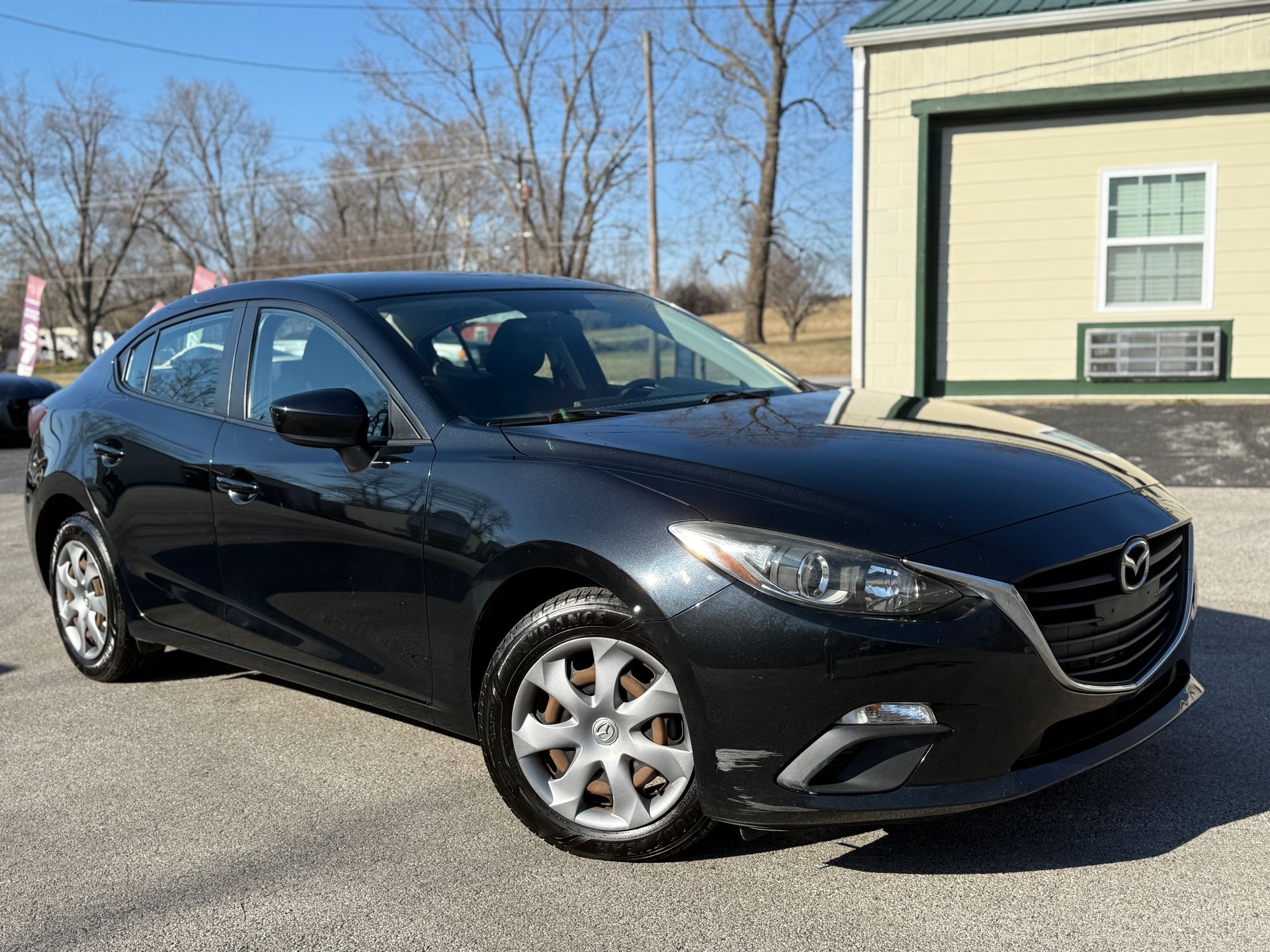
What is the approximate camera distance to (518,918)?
2920 millimetres

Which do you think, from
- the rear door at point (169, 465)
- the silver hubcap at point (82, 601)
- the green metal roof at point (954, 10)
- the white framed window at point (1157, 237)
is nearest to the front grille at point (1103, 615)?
the rear door at point (169, 465)

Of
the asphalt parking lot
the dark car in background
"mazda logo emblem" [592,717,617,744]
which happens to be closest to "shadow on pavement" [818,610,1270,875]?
the asphalt parking lot

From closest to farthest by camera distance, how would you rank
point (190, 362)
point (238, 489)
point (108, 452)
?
point (238, 489), point (190, 362), point (108, 452)

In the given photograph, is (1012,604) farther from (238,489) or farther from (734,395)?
(238,489)

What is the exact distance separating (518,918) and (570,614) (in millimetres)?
A: 748

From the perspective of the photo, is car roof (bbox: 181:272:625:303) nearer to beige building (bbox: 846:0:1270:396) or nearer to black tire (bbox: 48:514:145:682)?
black tire (bbox: 48:514:145:682)

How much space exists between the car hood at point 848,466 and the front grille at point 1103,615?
18 cm

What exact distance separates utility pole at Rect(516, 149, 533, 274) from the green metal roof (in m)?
29.4

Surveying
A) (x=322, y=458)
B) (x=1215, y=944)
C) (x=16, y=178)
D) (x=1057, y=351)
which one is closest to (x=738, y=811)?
(x=1215, y=944)

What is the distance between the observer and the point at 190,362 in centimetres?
464

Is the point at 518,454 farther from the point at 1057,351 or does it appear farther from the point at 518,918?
the point at 1057,351

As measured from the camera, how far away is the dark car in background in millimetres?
15336

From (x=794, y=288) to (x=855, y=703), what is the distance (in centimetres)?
4452

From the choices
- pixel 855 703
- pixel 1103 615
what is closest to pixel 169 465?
pixel 855 703
